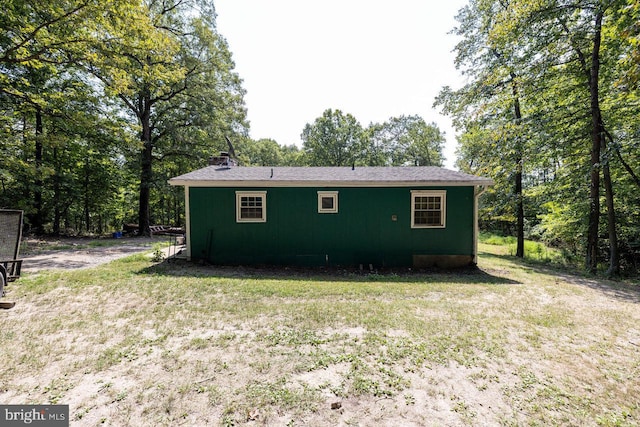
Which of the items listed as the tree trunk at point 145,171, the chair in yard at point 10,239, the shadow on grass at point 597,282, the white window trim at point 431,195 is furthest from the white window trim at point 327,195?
the tree trunk at point 145,171

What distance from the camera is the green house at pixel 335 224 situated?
8.70 metres

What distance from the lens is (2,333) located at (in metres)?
3.64

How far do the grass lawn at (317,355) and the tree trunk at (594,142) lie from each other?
3836 mm

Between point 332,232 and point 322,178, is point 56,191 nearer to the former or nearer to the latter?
point 322,178

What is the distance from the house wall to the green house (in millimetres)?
32

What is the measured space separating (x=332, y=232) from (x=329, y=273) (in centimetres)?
143

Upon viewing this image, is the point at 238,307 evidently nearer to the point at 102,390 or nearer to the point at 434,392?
the point at 102,390

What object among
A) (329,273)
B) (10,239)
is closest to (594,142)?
(329,273)

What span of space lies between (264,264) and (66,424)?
658cm

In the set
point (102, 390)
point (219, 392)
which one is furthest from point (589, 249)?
point (102, 390)

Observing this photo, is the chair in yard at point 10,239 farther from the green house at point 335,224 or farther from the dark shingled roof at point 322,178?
the green house at point 335,224

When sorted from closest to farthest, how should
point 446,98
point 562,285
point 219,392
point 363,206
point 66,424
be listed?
point 66,424 < point 219,392 < point 562,285 < point 363,206 < point 446,98

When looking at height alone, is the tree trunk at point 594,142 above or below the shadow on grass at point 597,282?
above

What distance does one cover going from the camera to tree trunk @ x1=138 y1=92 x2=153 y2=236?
16453 millimetres
